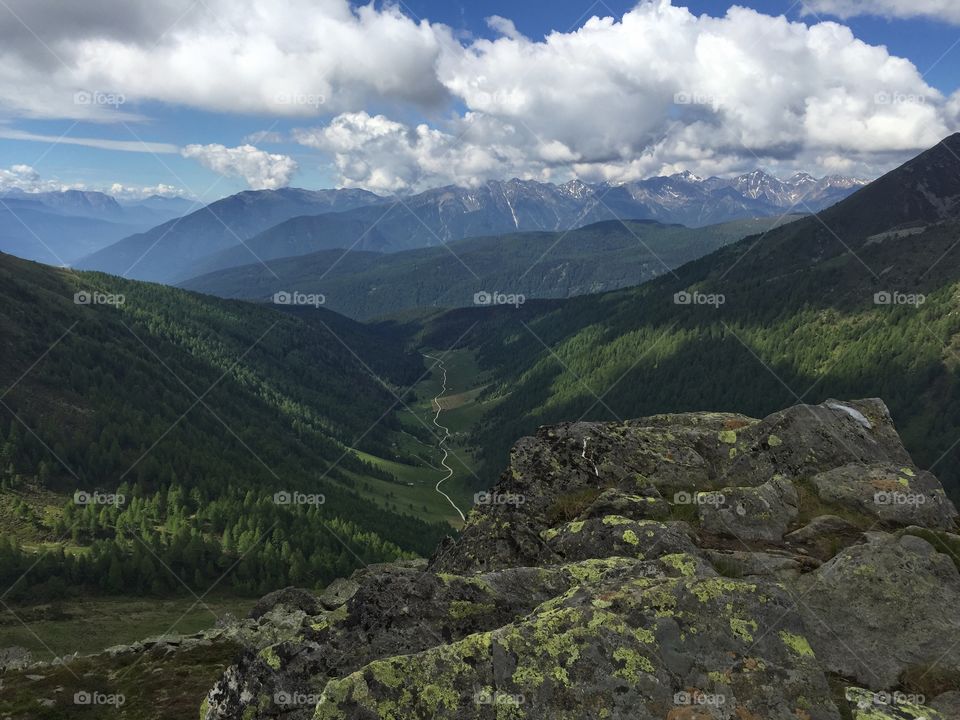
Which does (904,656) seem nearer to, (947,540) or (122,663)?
(947,540)

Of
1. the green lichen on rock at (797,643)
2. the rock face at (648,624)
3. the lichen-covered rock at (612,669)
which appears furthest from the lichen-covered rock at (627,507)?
the green lichen on rock at (797,643)

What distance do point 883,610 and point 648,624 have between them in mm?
8922

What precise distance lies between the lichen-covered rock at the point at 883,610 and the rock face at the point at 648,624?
0.05 m

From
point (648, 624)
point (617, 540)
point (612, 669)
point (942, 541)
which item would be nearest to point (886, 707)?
point (648, 624)

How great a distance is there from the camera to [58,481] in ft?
547

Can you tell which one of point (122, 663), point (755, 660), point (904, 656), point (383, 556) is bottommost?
point (383, 556)

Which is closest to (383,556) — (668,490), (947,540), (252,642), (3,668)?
(3,668)

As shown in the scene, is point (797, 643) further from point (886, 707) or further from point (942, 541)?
point (942, 541)

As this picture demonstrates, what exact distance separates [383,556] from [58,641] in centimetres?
8007

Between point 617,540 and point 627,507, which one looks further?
point 627,507

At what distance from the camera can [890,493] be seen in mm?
26953

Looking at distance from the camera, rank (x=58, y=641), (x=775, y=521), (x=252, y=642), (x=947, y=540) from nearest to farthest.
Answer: (x=947, y=540) < (x=775, y=521) < (x=252, y=642) < (x=58, y=641)

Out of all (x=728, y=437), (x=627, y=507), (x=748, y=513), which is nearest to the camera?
(x=748, y=513)

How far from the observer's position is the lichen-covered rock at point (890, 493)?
84.9 feet
